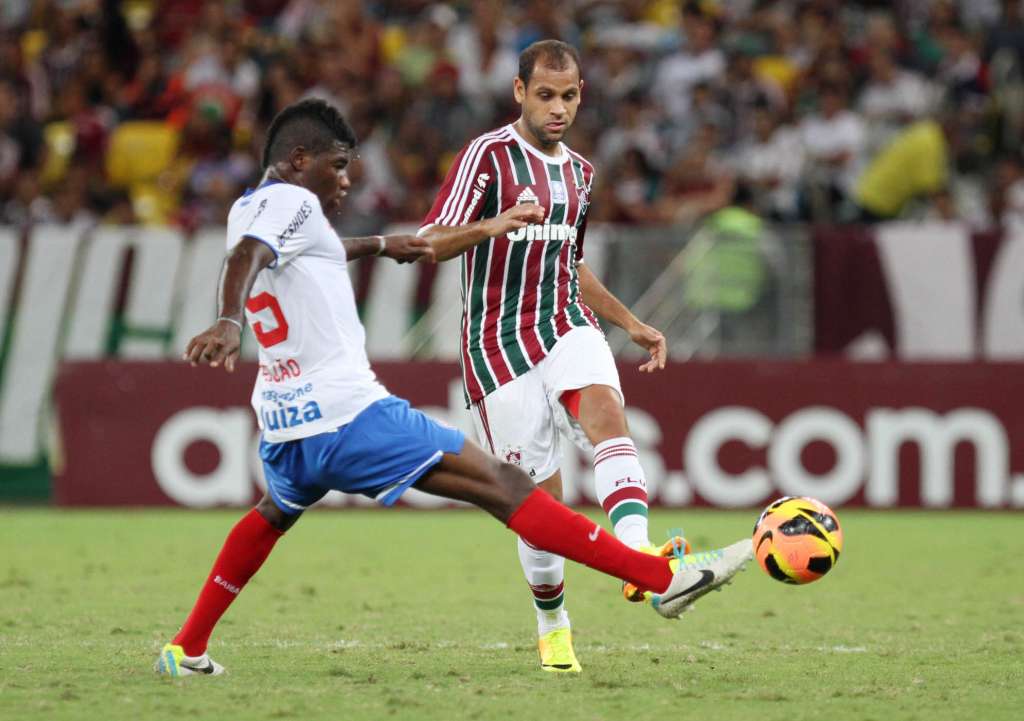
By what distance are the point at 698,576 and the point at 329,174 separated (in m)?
2.01

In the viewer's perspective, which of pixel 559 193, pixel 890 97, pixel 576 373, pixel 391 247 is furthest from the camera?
pixel 890 97

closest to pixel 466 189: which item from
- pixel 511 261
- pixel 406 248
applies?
pixel 511 261

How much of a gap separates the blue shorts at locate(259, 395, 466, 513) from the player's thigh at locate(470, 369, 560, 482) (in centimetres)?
85

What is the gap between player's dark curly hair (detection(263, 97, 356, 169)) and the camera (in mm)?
5859

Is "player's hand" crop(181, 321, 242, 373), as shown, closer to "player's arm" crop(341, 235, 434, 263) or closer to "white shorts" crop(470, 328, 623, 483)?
"player's arm" crop(341, 235, 434, 263)

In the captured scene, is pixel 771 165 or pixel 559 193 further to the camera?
pixel 771 165

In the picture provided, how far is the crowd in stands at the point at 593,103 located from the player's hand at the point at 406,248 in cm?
860

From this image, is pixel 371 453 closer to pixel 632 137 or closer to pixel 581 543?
pixel 581 543

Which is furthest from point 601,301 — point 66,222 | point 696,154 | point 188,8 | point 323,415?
point 188,8

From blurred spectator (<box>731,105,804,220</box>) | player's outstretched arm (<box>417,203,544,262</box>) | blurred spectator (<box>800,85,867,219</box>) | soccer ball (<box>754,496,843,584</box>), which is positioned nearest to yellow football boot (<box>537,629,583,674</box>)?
soccer ball (<box>754,496,843,584</box>)

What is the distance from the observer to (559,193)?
22.4 ft

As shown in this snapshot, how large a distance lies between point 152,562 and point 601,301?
4.68 metres

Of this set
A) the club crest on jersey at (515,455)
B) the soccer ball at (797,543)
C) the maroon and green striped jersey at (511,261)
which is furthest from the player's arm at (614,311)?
the soccer ball at (797,543)

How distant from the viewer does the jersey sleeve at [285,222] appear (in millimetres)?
5562
